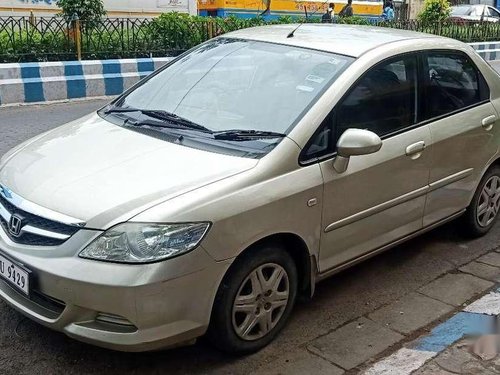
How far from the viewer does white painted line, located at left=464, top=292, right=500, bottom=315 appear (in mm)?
3754

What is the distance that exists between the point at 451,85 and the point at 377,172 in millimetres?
1176

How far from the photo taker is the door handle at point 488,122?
4.54 metres

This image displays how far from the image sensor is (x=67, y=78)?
9961 millimetres

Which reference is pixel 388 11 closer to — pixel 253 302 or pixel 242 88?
pixel 242 88

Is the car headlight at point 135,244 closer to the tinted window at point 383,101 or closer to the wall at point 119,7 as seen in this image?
the tinted window at point 383,101

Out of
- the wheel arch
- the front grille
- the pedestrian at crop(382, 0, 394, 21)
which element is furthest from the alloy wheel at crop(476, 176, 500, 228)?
the pedestrian at crop(382, 0, 394, 21)

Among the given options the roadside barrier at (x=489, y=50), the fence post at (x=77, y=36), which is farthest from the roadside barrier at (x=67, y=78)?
the roadside barrier at (x=489, y=50)

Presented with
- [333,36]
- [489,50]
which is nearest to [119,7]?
[489,50]

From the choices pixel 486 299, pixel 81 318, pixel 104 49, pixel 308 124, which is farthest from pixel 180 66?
pixel 104 49

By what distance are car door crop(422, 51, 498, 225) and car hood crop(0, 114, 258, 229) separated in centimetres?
163

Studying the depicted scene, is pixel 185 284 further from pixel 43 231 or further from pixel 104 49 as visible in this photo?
pixel 104 49

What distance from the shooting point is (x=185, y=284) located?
275cm

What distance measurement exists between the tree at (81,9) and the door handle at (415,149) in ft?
→ 26.6

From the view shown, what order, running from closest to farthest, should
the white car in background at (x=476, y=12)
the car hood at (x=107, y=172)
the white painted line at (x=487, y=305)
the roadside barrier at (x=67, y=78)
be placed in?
the car hood at (x=107, y=172), the white painted line at (x=487, y=305), the roadside barrier at (x=67, y=78), the white car in background at (x=476, y=12)
